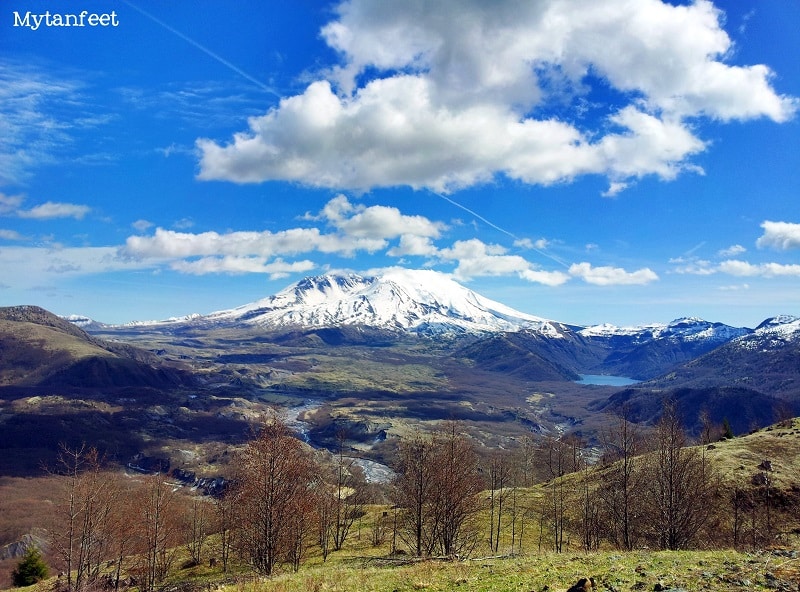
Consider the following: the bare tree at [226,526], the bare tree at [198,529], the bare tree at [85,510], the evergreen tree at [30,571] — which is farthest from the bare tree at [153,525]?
the evergreen tree at [30,571]

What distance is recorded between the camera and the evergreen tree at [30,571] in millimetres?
68125

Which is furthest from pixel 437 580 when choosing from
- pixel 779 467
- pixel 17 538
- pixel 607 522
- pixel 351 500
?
pixel 17 538

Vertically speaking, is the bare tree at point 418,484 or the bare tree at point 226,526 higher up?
the bare tree at point 418,484

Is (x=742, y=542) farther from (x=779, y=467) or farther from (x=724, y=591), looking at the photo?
(x=724, y=591)

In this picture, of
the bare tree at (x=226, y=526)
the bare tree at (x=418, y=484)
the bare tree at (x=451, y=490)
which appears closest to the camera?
the bare tree at (x=451, y=490)

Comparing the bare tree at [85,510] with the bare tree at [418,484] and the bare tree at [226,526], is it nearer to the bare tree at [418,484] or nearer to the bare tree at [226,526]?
the bare tree at [226,526]

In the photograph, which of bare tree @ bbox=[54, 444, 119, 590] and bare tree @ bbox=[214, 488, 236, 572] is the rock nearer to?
bare tree @ bbox=[54, 444, 119, 590]

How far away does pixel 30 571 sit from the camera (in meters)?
68.8

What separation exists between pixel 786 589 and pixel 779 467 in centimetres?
7555

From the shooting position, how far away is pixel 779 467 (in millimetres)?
72750

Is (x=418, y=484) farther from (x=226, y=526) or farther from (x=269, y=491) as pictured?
(x=226, y=526)

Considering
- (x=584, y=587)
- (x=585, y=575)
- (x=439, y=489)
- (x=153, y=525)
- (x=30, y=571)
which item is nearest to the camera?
(x=584, y=587)

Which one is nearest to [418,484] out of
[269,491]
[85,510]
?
[269,491]

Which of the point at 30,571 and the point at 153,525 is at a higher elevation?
the point at 153,525
